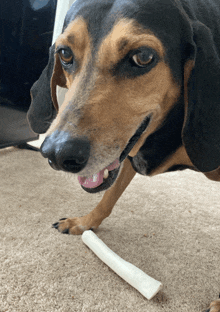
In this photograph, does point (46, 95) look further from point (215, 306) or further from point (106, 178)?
point (215, 306)

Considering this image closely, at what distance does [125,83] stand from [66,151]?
34cm

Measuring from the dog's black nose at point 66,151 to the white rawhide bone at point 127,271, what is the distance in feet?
1.98

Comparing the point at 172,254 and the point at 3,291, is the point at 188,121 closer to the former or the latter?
the point at 172,254

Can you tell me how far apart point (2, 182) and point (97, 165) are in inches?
52.5

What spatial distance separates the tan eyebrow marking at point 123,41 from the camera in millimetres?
956

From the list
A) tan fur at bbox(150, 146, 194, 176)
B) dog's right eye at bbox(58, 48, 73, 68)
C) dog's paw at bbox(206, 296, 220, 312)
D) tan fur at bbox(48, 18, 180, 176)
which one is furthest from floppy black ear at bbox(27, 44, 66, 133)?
dog's paw at bbox(206, 296, 220, 312)

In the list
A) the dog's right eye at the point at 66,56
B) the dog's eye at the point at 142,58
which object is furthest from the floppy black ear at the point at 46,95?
the dog's eye at the point at 142,58

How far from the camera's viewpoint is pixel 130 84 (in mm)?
1004

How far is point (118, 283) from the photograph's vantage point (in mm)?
1279

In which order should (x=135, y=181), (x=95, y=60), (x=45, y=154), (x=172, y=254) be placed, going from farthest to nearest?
(x=135, y=181)
(x=172, y=254)
(x=95, y=60)
(x=45, y=154)

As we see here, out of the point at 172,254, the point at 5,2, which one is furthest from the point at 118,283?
the point at 5,2

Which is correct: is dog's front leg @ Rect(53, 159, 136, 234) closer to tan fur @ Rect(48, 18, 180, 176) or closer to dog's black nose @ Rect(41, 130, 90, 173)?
tan fur @ Rect(48, 18, 180, 176)

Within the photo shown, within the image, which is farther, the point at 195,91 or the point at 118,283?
the point at 118,283

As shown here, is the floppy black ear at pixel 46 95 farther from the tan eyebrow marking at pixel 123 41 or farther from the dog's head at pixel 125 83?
the tan eyebrow marking at pixel 123 41
